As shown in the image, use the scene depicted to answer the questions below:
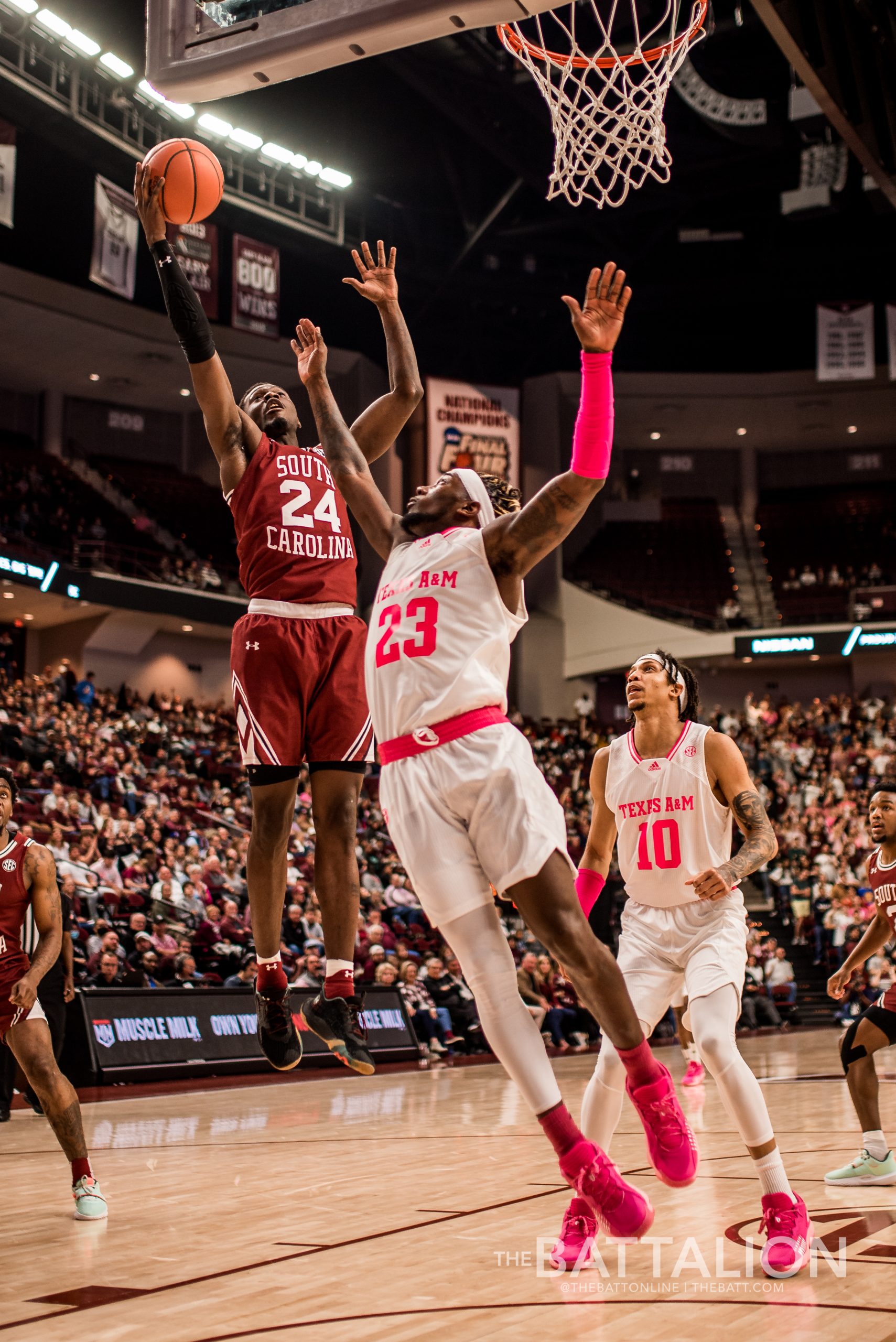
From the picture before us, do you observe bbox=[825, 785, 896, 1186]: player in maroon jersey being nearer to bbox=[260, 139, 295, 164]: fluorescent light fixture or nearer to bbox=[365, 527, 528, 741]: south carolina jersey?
bbox=[365, 527, 528, 741]: south carolina jersey

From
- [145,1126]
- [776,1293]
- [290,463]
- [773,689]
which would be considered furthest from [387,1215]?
[773,689]

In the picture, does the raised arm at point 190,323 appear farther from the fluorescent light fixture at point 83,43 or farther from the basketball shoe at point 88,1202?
the fluorescent light fixture at point 83,43

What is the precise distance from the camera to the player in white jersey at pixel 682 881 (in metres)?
4.84

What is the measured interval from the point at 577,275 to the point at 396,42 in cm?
2835

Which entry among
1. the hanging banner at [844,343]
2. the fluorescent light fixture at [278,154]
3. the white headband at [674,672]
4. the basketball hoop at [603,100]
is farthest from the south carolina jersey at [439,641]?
the hanging banner at [844,343]

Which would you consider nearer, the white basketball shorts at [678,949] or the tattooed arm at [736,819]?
the tattooed arm at [736,819]

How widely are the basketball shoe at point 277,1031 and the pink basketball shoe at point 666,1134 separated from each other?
148cm

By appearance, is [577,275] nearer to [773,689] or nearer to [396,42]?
[773,689]

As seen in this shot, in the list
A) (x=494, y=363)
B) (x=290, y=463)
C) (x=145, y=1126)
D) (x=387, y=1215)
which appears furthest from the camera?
(x=494, y=363)

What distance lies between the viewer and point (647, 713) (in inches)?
224

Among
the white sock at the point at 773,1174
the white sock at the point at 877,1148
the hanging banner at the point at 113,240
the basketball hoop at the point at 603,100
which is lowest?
the white sock at the point at 877,1148

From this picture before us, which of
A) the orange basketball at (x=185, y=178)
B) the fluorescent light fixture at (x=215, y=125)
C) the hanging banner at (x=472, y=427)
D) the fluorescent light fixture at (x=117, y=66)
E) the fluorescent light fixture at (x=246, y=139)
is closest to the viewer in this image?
the orange basketball at (x=185, y=178)

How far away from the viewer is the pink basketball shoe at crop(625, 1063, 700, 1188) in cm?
412

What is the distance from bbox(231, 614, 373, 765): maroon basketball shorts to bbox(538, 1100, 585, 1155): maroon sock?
1.74 m
